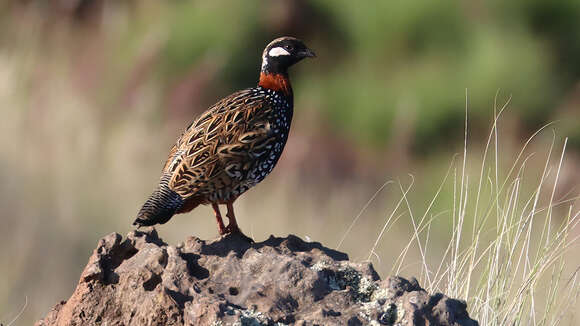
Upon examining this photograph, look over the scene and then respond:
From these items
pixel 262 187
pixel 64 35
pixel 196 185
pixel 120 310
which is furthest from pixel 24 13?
pixel 120 310

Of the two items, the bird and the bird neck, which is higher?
the bird neck

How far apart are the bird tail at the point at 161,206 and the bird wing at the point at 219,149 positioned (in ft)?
0.11

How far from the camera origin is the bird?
4715 millimetres

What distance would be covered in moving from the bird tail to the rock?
66 cm

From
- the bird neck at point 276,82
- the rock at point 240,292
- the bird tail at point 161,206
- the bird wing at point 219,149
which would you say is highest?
the bird neck at point 276,82

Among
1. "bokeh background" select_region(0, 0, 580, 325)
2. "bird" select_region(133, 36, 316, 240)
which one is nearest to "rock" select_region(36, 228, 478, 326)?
"bird" select_region(133, 36, 316, 240)

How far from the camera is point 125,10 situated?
10.8 meters

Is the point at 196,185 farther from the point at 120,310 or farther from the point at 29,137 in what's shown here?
the point at 29,137

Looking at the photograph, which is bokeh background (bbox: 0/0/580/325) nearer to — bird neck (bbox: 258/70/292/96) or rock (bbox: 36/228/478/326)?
bird neck (bbox: 258/70/292/96)

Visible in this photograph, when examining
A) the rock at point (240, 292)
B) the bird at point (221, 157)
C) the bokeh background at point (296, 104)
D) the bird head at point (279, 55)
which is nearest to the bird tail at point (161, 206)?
the bird at point (221, 157)

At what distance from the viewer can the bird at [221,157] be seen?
15.5 ft

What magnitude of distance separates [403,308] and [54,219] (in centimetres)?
533

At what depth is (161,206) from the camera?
4.65 m

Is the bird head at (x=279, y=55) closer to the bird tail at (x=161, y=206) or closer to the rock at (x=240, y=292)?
the bird tail at (x=161, y=206)
